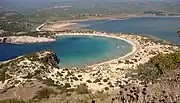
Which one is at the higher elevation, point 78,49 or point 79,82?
point 79,82

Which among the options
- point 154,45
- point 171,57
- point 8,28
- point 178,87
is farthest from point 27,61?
point 8,28

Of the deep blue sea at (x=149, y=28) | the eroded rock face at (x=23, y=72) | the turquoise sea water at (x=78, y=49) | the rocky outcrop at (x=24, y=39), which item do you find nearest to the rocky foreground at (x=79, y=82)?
the eroded rock face at (x=23, y=72)

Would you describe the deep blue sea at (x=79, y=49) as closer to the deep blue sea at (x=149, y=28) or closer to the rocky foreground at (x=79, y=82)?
the deep blue sea at (x=149, y=28)

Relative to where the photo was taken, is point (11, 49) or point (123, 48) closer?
point (123, 48)

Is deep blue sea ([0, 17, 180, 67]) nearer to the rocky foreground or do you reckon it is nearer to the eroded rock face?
the rocky foreground

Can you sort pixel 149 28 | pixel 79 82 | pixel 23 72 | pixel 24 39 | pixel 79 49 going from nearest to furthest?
pixel 79 82 < pixel 23 72 < pixel 79 49 < pixel 24 39 < pixel 149 28

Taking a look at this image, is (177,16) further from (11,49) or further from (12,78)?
(12,78)

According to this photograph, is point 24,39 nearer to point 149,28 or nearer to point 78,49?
point 78,49

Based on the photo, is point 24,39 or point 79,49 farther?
point 24,39

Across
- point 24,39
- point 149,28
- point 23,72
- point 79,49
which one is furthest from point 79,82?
point 149,28
